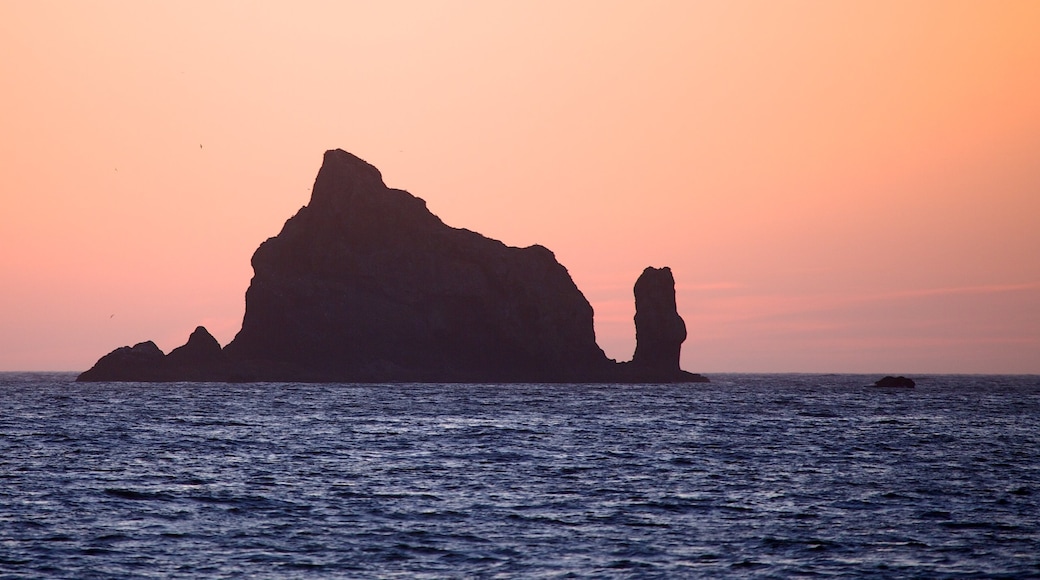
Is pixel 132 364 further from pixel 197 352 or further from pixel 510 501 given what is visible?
pixel 510 501

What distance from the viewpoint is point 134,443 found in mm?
58594

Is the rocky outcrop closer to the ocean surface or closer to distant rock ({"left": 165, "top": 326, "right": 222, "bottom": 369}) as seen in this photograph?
distant rock ({"left": 165, "top": 326, "right": 222, "bottom": 369})

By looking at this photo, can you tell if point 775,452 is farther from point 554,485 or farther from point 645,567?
point 645,567

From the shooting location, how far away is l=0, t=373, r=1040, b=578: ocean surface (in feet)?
92.4

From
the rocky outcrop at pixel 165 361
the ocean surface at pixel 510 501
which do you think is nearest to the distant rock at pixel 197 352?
the rocky outcrop at pixel 165 361

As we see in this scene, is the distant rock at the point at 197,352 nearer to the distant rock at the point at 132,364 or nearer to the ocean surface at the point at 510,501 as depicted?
the distant rock at the point at 132,364

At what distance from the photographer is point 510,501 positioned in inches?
1497

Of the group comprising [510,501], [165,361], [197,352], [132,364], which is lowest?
[510,501]

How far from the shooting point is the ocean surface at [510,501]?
92.4 ft

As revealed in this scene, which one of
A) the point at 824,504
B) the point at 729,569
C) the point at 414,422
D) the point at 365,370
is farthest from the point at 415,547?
the point at 365,370

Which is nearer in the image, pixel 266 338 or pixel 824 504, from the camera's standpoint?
pixel 824 504

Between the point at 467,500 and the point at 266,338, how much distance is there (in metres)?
164

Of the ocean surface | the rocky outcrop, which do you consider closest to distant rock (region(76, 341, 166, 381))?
the rocky outcrop

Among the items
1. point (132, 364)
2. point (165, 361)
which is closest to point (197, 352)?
point (165, 361)
